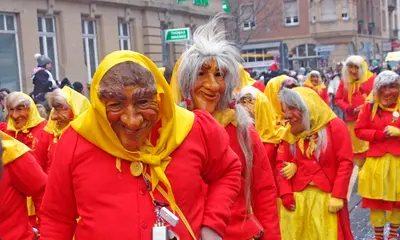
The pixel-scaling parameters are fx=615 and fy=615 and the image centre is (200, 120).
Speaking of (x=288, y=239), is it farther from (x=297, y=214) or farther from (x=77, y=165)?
(x=77, y=165)

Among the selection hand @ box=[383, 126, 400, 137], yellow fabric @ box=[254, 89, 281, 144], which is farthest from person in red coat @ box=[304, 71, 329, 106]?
yellow fabric @ box=[254, 89, 281, 144]

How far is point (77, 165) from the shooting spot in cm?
249

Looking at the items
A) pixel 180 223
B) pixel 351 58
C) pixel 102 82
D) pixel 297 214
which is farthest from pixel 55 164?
pixel 351 58

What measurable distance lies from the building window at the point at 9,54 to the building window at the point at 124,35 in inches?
205

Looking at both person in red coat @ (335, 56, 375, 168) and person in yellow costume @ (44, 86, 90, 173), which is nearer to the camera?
person in yellow costume @ (44, 86, 90, 173)

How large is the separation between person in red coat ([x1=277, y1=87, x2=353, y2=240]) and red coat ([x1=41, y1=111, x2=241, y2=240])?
2462 mm

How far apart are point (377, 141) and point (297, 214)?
211cm

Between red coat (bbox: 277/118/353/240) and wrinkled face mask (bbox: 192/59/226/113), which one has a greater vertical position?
wrinkled face mask (bbox: 192/59/226/113)

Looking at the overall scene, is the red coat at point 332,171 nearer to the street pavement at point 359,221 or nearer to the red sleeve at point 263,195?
the red sleeve at point 263,195

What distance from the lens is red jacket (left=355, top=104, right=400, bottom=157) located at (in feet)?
22.0

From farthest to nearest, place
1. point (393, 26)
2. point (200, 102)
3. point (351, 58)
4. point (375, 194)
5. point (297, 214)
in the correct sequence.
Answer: point (393, 26) < point (351, 58) < point (375, 194) < point (297, 214) < point (200, 102)

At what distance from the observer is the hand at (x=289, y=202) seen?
5047mm

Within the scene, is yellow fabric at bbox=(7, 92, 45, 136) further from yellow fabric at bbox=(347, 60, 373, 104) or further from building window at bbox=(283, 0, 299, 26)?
building window at bbox=(283, 0, 299, 26)

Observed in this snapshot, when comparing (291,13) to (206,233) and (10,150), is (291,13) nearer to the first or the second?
(10,150)
